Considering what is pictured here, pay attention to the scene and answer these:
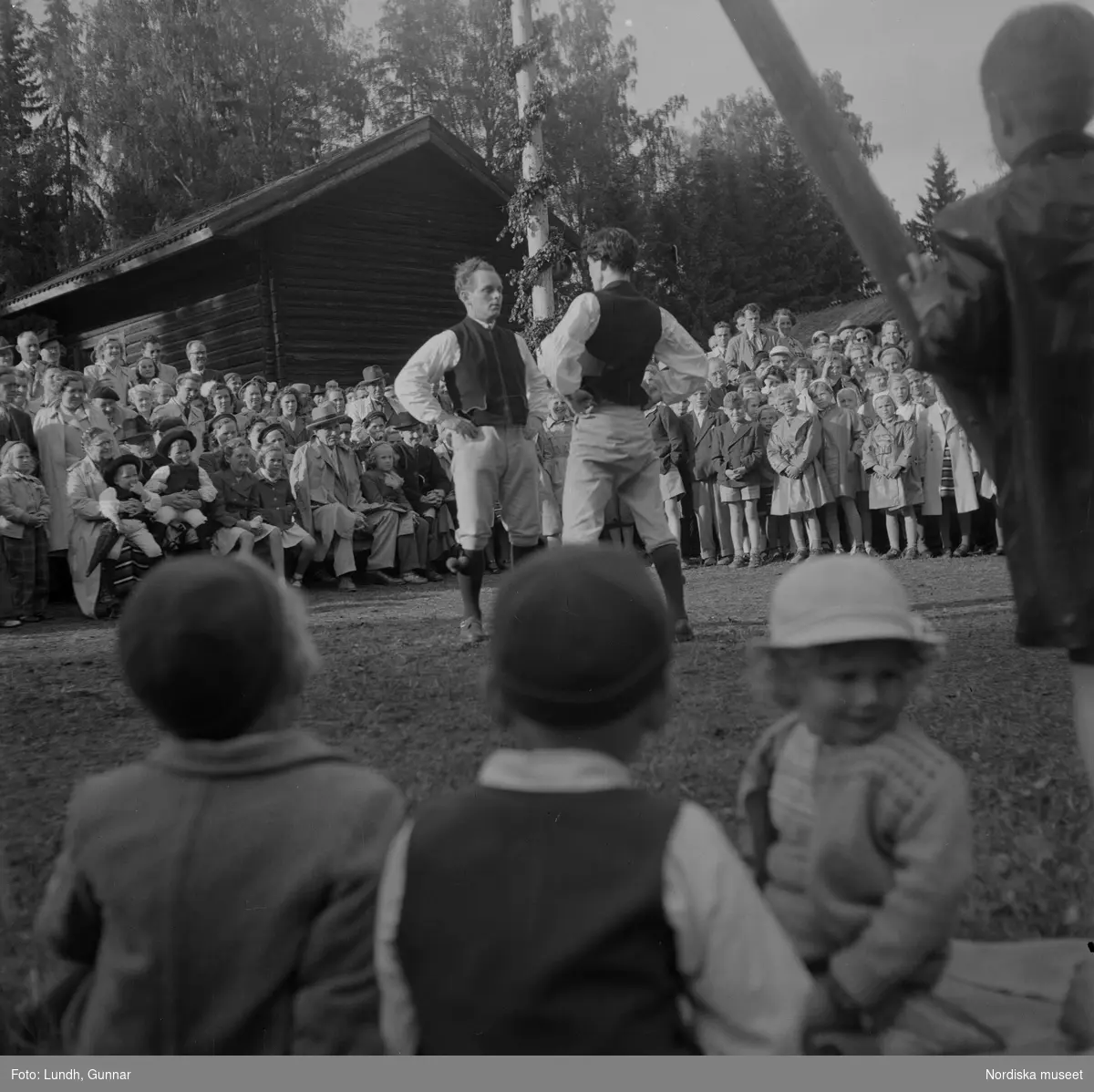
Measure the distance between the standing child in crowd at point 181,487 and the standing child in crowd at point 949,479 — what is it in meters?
6.40

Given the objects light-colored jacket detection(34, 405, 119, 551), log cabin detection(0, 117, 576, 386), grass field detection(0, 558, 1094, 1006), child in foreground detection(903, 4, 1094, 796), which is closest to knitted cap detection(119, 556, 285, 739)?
grass field detection(0, 558, 1094, 1006)

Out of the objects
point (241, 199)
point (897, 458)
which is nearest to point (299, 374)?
point (241, 199)

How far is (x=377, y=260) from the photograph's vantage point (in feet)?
59.6

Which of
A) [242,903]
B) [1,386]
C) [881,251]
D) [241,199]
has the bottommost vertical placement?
[242,903]

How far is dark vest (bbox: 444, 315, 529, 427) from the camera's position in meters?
5.94

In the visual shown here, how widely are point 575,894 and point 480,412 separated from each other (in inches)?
189

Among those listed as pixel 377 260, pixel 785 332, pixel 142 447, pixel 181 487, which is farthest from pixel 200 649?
pixel 377 260

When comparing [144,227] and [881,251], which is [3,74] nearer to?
[881,251]

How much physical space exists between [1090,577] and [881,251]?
75 cm

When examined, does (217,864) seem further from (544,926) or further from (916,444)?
(916,444)

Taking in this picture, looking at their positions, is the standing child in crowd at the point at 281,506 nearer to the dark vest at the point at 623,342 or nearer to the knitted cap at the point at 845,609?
the dark vest at the point at 623,342

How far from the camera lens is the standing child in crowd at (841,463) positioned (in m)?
11.1

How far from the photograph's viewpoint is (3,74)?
504 inches

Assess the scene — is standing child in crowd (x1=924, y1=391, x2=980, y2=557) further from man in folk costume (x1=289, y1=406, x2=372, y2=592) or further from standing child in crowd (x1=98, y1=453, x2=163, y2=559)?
standing child in crowd (x1=98, y1=453, x2=163, y2=559)
